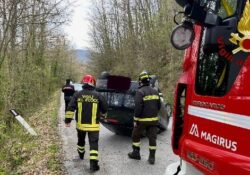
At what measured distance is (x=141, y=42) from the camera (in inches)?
1570

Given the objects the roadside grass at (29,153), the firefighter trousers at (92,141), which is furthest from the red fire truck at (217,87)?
the roadside grass at (29,153)

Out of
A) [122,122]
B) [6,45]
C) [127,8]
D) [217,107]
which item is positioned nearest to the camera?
[217,107]

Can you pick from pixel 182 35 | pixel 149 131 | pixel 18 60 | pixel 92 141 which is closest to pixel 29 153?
pixel 92 141

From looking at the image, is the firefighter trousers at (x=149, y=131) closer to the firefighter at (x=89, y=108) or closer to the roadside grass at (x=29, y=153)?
the firefighter at (x=89, y=108)

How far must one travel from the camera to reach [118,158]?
35.0 feet

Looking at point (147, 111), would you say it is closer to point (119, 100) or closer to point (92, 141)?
point (92, 141)

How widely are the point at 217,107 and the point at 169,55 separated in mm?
25534

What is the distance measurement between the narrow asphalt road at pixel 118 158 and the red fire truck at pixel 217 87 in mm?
5091

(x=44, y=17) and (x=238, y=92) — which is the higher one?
(x=44, y=17)

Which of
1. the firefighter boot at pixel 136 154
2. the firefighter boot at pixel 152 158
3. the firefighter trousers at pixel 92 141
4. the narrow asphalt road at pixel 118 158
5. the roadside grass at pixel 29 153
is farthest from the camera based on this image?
the firefighter boot at pixel 136 154

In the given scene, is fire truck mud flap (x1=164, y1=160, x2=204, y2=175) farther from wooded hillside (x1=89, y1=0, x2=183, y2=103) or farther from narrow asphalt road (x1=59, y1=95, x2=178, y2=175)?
wooded hillside (x1=89, y1=0, x2=183, y2=103)

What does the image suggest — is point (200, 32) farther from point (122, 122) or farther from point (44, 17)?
point (44, 17)

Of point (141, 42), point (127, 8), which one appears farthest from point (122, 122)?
point (127, 8)

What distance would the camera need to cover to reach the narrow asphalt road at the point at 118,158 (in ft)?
30.9
